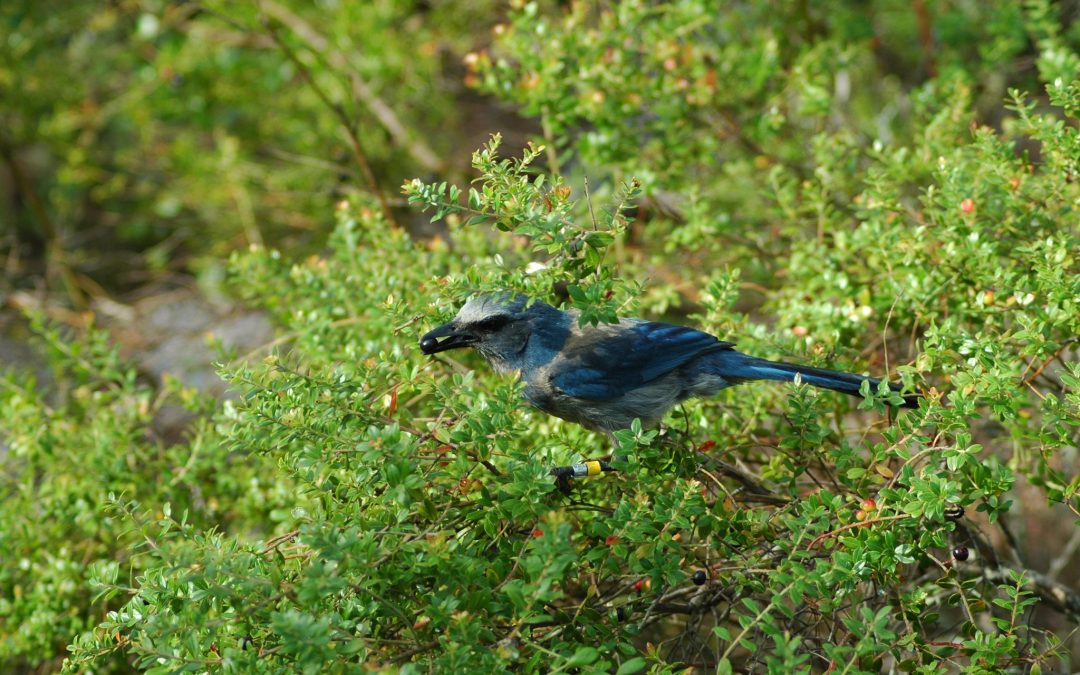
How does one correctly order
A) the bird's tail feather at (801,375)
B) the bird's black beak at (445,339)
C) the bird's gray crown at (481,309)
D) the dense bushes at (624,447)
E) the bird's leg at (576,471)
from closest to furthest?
1. the dense bushes at (624,447)
2. the bird's leg at (576,471)
3. the bird's tail feather at (801,375)
4. the bird's black beak at (445,339)
5. the bird's gray crown at (481,309)

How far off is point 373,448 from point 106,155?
23.7 feet

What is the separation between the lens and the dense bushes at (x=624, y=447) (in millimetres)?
2207

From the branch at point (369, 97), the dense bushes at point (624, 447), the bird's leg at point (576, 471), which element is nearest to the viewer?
the dense bushes at point (624, 447)

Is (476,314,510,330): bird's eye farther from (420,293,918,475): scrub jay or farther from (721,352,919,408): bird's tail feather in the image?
(721,352,919,408): bird's tail feather

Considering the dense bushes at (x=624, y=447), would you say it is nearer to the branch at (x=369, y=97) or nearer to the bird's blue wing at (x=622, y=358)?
the bird's blue wing at (x=622, y=358)

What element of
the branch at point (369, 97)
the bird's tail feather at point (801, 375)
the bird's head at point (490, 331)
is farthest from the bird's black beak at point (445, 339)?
the branch at point (369, 97)

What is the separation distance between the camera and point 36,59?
742 cm

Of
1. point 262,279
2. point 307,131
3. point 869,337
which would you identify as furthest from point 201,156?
point 869,337

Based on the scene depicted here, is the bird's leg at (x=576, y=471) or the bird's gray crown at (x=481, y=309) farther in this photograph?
the bird's gray crown at (x=481, y=309)

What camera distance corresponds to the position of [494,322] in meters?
3.08

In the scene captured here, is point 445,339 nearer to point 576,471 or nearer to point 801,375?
point 576,471

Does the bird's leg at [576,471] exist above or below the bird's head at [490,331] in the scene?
below

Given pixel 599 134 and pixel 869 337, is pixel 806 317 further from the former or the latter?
pixel 599 134

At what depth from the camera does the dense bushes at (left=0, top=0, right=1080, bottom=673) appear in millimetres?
2207
